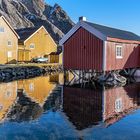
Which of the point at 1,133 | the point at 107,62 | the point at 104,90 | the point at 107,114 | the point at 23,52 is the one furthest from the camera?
the point at 23,52

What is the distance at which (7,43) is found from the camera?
158 ft

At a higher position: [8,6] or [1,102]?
[8,6]

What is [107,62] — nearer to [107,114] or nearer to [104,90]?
[104,90]

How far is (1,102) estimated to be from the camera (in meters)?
18.7

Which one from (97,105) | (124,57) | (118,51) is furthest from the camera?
(124,57)

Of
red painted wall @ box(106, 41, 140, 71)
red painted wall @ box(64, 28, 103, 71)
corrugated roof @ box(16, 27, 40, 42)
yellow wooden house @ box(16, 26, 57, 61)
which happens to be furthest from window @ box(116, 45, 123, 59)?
corrugated roof @ box(16, 27, 40, 42)

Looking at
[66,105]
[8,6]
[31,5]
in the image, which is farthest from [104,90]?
[31,5]

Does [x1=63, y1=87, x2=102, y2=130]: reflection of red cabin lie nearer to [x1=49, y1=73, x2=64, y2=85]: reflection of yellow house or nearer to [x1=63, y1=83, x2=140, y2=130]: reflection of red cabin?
[x1=63, y1=83, x2=140, y2=130]: reflection of red cabin

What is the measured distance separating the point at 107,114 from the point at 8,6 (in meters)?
98.1

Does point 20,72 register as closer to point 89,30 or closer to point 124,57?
point 124,57

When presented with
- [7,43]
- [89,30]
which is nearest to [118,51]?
[89,30]

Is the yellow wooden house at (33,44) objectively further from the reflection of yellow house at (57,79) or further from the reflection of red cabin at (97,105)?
the reflection of red cabin at (97,105)

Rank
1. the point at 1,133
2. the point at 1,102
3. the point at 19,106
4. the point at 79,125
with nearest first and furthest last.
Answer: the point at 1,133 → the point at 79,125 → the point at 19,106 → the point at 1,102

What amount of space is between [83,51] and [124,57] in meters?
5.03
